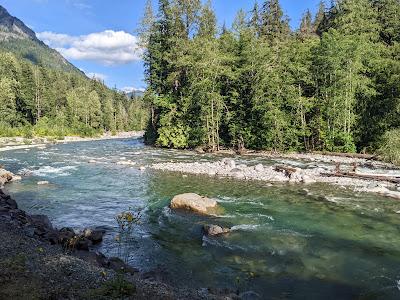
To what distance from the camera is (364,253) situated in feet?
43.6

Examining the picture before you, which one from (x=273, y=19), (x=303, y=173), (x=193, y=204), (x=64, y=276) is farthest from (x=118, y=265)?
(x=273, y=19)

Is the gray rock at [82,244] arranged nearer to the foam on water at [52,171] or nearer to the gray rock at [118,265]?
the gray rock at [118,265]

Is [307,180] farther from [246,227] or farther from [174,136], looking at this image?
[174,136]

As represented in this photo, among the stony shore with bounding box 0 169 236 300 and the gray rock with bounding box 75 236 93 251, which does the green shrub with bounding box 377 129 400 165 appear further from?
the gray rock with bounding box 75 236 93 251

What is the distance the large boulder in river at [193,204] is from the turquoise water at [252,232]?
54cm

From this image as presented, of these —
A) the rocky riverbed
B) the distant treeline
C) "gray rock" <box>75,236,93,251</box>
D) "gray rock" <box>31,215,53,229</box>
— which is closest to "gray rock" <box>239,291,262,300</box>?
"gray rock" <box>75,236,93,251</box>

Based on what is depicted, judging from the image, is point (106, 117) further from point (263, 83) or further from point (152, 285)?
point (152, 285)

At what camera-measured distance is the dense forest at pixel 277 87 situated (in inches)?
1597

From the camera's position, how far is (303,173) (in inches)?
1085

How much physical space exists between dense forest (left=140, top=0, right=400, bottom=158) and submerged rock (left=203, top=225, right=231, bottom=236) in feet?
79.0

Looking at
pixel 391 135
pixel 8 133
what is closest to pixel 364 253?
pixel 391 135

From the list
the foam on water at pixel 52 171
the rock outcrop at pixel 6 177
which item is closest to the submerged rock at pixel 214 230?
the rock outcrop at pixel 6 177

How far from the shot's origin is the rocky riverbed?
23953 mm

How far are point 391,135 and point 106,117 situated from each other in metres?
89.5
